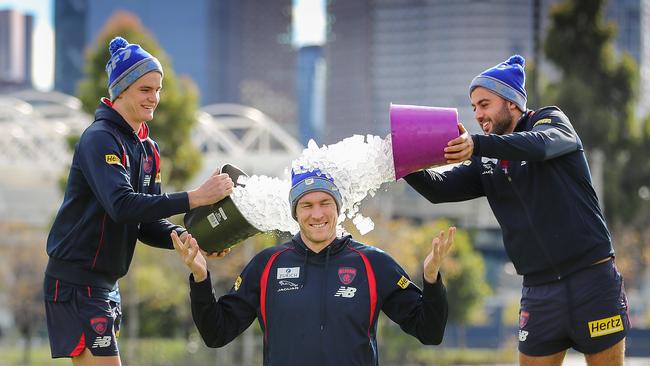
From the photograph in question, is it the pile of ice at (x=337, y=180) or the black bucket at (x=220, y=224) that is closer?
the pile of ice at (x=337, y=180)

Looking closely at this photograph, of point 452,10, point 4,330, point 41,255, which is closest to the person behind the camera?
point 41,255

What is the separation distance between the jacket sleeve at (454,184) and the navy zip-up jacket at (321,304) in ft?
2.56

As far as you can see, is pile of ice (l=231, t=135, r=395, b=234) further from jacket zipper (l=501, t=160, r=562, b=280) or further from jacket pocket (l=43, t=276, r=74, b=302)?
jacket pocket (l=43, t=276, r=74, b=302)

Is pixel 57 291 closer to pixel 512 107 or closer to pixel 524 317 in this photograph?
pixel 524 317

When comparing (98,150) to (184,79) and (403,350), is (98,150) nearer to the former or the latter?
(184,79)

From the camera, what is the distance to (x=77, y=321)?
17.3 feet

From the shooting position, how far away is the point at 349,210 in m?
5.15

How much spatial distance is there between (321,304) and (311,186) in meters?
0.55

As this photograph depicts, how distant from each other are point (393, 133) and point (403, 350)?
24.5 meters

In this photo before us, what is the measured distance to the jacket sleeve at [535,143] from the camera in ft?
15.8

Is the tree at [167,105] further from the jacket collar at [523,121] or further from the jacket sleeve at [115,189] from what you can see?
the jacket collar at [523,121]

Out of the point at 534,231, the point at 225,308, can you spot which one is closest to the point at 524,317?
the point at 534,231

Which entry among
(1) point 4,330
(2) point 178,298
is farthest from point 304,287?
(1) point 4,330

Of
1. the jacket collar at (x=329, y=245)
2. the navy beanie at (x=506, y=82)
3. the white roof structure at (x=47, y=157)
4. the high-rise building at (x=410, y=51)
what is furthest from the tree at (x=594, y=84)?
the high-rise building at (x=410, y=51)
